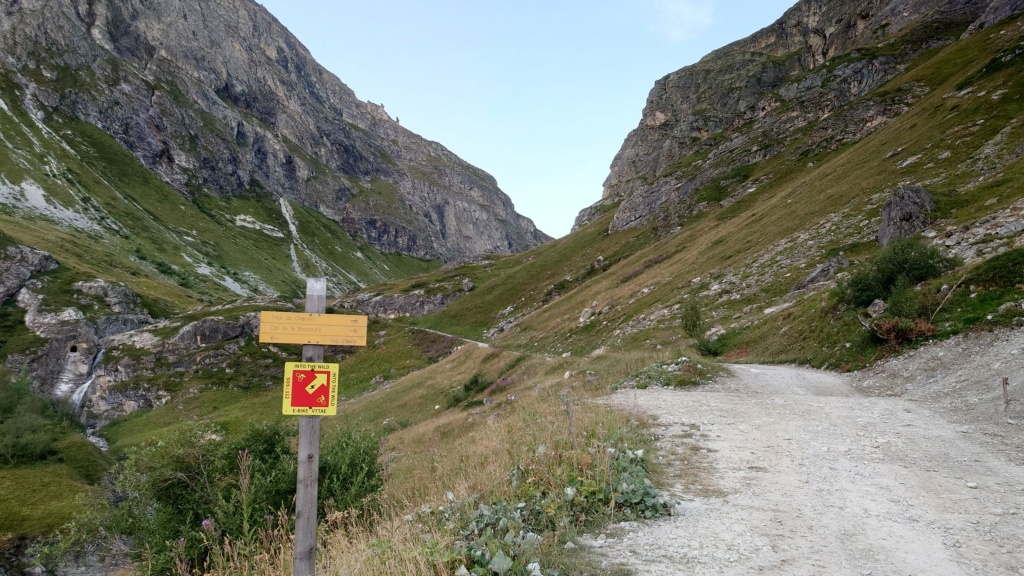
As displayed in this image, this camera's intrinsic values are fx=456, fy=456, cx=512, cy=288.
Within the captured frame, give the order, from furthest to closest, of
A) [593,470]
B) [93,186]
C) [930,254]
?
[93,186] < [930,254] < [593,470]

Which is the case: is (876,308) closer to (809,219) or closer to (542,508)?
(542,508)

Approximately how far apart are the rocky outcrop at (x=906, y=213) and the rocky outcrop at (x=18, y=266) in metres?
117

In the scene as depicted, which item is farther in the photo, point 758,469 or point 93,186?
point 93,186

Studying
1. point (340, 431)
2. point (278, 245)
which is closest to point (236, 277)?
point (278, 245)

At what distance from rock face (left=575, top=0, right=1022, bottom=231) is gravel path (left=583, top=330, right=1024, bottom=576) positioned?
7399cm

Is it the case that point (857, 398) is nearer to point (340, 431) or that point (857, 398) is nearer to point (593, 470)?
point (593, 470)

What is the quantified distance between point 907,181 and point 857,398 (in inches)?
1494

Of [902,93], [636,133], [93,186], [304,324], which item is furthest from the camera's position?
[636,133]

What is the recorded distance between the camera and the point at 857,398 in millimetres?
16078

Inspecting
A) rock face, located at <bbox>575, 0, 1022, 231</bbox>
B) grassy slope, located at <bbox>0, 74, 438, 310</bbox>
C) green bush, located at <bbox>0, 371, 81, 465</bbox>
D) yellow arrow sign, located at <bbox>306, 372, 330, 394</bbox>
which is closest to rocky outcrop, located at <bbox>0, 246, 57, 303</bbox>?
grassy slope, located at <bbox>0, 74, 438, 310</bbox>

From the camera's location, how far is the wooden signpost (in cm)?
655

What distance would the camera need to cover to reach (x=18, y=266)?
259ft

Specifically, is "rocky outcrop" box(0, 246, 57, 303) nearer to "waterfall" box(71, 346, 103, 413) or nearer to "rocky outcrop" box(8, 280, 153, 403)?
"rocky outcrop" box(8, 280, 153, 403)

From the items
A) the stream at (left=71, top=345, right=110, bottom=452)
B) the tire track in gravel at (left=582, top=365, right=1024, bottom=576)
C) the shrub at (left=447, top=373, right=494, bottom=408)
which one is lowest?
the stream at (left=71, top=345, right=110, bottom=452)
